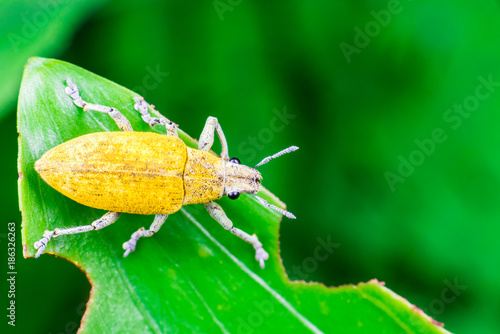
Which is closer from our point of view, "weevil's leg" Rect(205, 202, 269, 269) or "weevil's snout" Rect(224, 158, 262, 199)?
"weevil's leg" Rect(205, 202, 269, 269)

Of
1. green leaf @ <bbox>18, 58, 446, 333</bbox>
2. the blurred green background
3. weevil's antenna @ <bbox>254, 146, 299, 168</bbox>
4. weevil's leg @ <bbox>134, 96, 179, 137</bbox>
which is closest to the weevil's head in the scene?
green leaf @ <bbox>18, 58, 446, 333</bbox>

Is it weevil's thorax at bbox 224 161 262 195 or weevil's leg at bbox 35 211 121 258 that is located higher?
weevil's thorax at bbox 224 161 262 195

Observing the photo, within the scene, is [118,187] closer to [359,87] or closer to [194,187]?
[194,187]

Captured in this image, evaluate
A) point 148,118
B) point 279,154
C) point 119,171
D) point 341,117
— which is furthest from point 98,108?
point 341,117

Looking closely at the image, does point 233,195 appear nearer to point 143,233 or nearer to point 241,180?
point 241,180

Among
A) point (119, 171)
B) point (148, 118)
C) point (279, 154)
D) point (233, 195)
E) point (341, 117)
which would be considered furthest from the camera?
point (341, 117)

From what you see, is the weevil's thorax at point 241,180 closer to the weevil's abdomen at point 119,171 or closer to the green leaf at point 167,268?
the green leaf at point 167,268

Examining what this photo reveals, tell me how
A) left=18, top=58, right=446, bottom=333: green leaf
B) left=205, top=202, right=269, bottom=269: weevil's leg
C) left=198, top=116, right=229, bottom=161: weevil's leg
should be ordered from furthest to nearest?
left=198, top=116, right=229, bottom=161: weevil's leg → left=205, top=202, right=269, bottom=269: weevil's leg → left=18, top=58, right=446, bottom=333: green leaf

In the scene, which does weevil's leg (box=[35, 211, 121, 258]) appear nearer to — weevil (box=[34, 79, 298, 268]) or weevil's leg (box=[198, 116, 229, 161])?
weevil (box=[34, 79, 298, 268])
